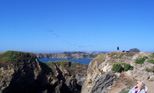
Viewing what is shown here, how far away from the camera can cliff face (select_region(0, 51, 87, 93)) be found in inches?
1582

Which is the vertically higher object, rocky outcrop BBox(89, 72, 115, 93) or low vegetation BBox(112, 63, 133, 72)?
low vegetation BBox(112, 63, 133, 72)

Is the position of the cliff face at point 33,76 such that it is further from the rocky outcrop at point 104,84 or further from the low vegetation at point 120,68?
the low vegetation at point 120,68

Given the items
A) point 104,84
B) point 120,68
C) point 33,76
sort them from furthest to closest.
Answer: point 33,76 → point 120,68 → point 104,84

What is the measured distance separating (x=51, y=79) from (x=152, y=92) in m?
42.7

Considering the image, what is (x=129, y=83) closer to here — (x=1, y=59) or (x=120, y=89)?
(x=120, y=89)

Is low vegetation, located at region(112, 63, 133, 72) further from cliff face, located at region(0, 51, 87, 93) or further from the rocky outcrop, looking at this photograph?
cliff face, located at region(0, 51, 87, 93)

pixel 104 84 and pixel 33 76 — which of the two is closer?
pixel 104 84

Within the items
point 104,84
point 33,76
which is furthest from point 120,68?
point 33,76

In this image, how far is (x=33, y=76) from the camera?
154 feet

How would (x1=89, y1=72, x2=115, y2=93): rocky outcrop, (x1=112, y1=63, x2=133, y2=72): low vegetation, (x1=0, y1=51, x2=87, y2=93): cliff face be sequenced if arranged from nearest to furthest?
(x1=89, y1=72, x2=115, y2=93): rocky outcrop
(x1=112, y1=63, x2=133, y2=72): low vegetation
(x1=0, y1=51, x2=87, y2=93): cliff face

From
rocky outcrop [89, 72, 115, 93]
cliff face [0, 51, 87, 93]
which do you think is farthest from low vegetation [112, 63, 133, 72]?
cliff face [0, 51, 87, 93]

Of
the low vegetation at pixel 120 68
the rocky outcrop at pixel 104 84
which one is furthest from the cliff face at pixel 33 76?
the low vegetation at pixel 120 68

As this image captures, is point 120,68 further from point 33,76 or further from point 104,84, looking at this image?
point 33,76

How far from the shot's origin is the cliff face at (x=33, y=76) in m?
40.2
